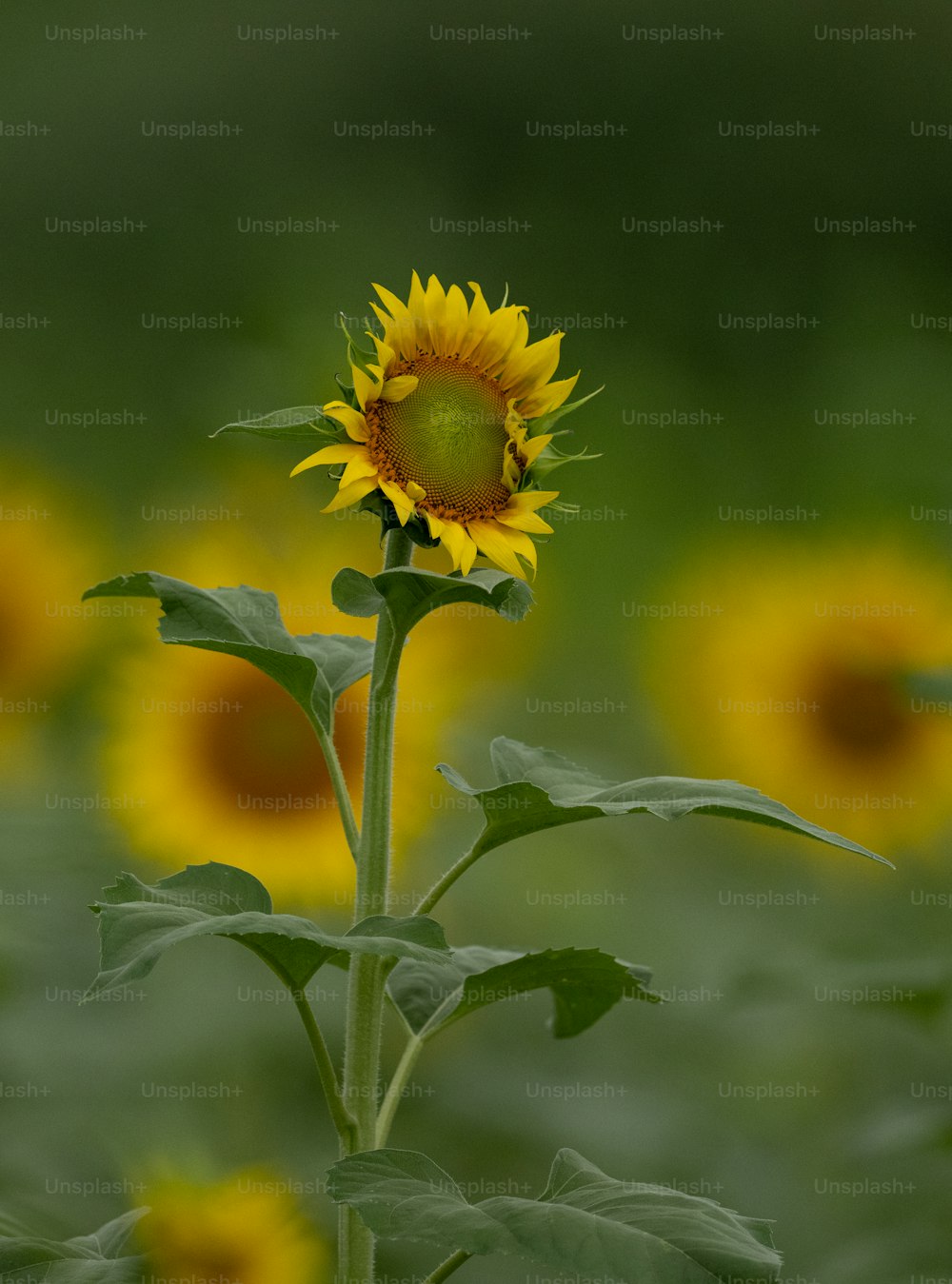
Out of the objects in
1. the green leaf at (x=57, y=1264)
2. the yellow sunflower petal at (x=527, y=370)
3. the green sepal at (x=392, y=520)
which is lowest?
the green leaf at (x=57, y=1264)

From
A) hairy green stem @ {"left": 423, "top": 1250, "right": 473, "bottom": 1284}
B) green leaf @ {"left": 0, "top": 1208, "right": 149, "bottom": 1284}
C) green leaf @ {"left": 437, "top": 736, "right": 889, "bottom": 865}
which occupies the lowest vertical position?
green leaf @ {"left": 0, "top": 1208, "right": 149, "bottom": 1284}

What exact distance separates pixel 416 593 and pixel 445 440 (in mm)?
56

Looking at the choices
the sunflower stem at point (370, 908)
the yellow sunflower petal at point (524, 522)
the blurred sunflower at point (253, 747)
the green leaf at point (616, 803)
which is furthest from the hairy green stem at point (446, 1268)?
the blurred sunflower at point (253, 747)

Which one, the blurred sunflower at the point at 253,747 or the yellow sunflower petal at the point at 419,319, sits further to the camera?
the blurred sunflower at the point at 253,747

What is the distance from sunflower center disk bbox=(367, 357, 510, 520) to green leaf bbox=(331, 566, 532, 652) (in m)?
0.03

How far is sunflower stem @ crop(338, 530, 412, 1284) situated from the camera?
0.46 m

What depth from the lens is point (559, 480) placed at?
1266mm

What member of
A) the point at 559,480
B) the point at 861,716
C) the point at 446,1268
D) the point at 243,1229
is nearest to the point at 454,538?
the point at 446,1268

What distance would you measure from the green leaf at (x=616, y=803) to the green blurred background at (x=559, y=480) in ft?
1.08

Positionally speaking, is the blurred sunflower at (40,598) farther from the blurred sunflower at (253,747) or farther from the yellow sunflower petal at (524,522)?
the yellow sunflower petal at (524,522)

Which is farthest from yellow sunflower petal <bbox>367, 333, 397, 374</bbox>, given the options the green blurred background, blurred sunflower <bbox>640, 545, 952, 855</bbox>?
blurred sunflower <bbox>640, 545, 952, 855</bbox>

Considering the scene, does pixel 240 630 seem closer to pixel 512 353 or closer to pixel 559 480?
pixel 512 353

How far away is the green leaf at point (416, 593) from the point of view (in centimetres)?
42

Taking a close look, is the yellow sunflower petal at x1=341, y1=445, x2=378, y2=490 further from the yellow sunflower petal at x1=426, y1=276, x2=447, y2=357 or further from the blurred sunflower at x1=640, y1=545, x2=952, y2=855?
the blurred sunflower at x1=640, y1=545, x2=952, y2=855
